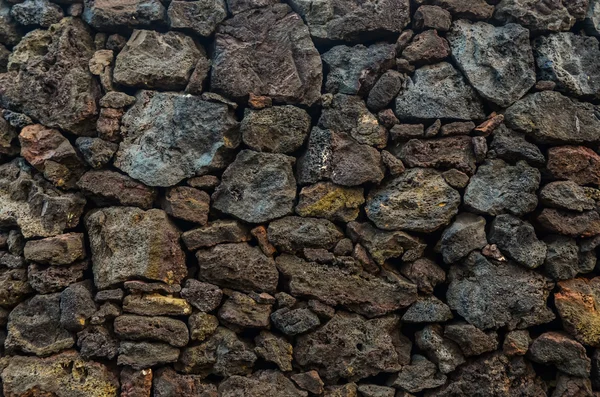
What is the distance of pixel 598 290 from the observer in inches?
133

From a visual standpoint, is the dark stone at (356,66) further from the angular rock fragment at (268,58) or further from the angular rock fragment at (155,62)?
the angular rock fragment at (155,62)

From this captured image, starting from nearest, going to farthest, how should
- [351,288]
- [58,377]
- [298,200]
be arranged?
[58,377] < [351,288] < [298,200]

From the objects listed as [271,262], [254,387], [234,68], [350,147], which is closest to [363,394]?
[254,387]

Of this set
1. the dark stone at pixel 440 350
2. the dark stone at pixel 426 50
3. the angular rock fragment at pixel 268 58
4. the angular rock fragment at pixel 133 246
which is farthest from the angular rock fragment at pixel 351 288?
the dark stone at pixel 426 50

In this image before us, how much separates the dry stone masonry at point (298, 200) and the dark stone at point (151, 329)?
2 centimetres

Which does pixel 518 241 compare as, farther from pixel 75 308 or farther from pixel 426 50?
pixel 75 308

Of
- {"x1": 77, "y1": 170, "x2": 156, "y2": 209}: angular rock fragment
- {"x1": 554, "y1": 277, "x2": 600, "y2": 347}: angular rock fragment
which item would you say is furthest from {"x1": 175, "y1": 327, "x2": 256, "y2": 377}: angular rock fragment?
{"x1": 554, "y1": 277, "x2": 600, "y2": 347}: angular rock fragment

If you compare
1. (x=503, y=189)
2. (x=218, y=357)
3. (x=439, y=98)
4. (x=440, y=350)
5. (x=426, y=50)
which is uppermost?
(x=426, y=50)

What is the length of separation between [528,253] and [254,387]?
210 cm

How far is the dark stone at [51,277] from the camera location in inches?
129

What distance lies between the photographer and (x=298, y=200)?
3504mm

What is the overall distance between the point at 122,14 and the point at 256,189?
1.66 m

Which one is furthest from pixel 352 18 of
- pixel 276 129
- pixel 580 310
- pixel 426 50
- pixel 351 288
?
pixel 580 310

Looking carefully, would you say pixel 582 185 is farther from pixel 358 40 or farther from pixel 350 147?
pixel 358 40
